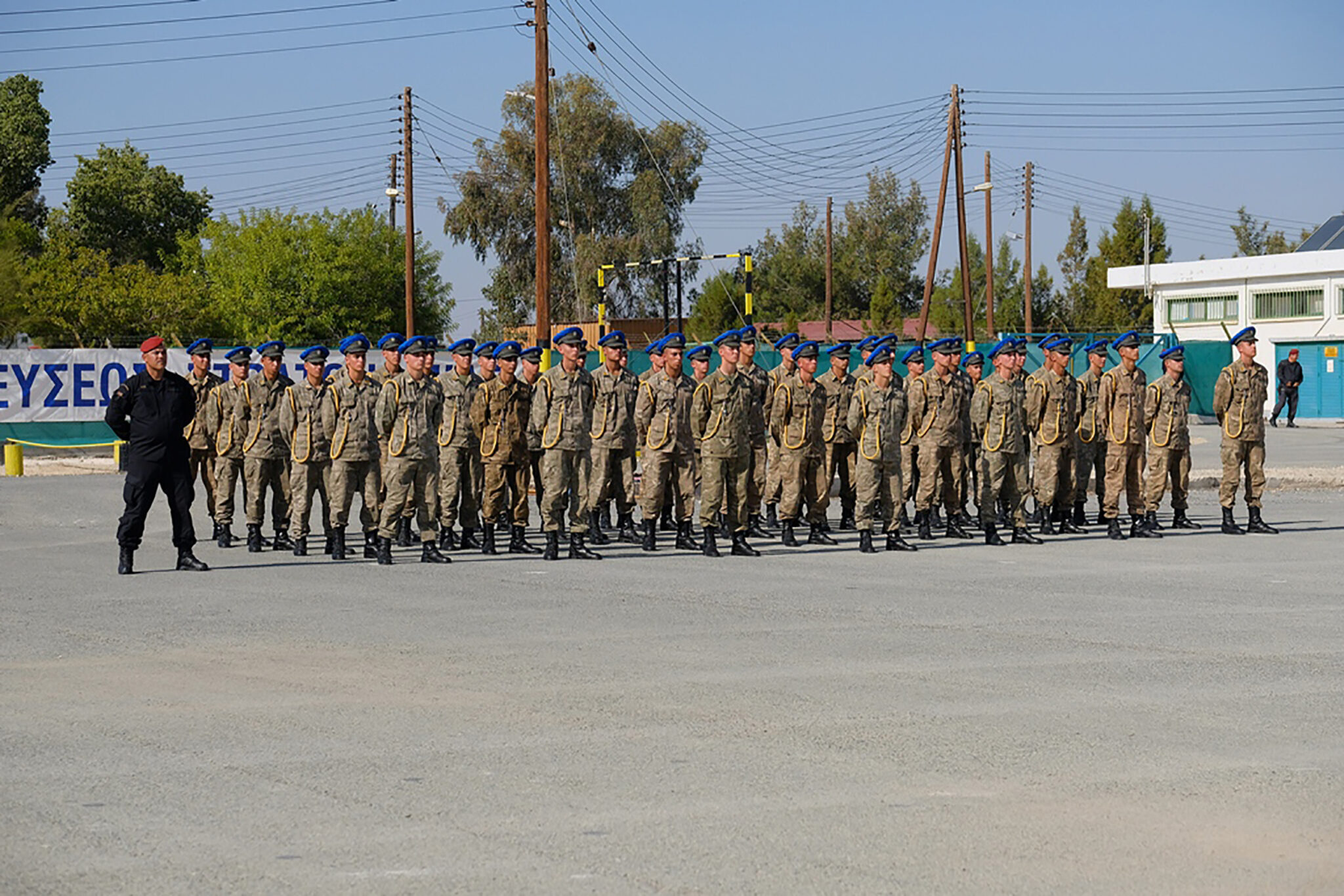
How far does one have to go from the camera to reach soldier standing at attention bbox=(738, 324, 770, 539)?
16.2 metres

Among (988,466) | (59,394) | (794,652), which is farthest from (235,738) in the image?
(59,394)

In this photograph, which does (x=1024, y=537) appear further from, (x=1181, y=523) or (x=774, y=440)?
(x=774, y=440)

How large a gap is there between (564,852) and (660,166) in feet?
208

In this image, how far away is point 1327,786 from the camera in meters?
6.00

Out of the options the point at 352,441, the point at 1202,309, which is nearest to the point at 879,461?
the point at 352,441

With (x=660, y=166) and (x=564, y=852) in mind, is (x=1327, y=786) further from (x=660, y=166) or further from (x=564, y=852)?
(x=660, y=166)

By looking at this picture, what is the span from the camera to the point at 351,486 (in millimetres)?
14773

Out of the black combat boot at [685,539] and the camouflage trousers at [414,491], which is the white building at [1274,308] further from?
the camouflage trousers at [414,491]

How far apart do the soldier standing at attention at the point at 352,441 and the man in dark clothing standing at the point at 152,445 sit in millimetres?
1453

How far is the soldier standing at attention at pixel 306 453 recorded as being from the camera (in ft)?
49.5

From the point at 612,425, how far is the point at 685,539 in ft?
4.44

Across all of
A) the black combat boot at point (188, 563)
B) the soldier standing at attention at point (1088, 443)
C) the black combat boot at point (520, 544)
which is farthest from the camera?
the soldier standing at attention at point (1088, 443)

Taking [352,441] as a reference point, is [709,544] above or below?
below

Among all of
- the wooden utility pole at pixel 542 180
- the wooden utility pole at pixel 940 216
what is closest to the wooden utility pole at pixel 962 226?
the wooden utility pole at pixel 940 216
